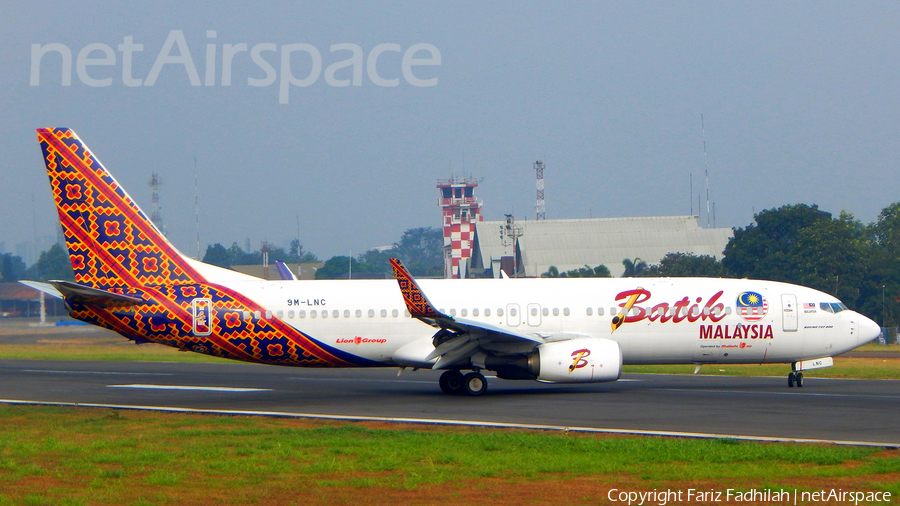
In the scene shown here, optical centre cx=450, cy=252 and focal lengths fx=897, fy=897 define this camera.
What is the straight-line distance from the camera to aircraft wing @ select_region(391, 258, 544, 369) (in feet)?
73.0

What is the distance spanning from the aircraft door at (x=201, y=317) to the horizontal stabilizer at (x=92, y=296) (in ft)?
4.67

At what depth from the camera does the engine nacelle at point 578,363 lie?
23562mm

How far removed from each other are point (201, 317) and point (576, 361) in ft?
33.4

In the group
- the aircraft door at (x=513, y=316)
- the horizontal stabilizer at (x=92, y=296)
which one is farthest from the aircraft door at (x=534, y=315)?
the horizontal stabilizer at (x=92, y=296)

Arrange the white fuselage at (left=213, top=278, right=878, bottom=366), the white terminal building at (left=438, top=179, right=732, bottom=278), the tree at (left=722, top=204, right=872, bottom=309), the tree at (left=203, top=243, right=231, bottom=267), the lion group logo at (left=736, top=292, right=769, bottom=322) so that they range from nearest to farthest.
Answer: the white fuselage at (left=213, top=278, right=878, bottom=366), the lion group logo at (left=736, top=292, right=769, bottom=322), the tree at (left=722, top=204, right=872, bottom=309), the white terminal building at (left=438, top=179, right=732, bottom=278), the tree at (left=203, top=243, right=231, bottom=267)

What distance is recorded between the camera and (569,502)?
11.6 metres

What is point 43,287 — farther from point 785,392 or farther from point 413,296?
point 785,392

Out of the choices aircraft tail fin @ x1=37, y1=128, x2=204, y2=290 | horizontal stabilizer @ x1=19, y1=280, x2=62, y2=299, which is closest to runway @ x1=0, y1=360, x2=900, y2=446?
horizontal stabilizer @ x1=19, y1=280, x2=62, y2=299

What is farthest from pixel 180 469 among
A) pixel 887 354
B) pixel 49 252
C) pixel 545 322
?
pixel 49 252

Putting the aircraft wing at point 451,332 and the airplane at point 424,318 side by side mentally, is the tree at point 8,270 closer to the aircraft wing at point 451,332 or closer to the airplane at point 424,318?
the airplane at point 424,318

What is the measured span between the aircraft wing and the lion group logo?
20.5ft

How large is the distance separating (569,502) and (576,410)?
9826 mm

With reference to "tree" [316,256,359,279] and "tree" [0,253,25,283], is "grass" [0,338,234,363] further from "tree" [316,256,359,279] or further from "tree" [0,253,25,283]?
"tree" [0,253,25,283]

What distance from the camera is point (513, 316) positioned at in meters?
25.7
